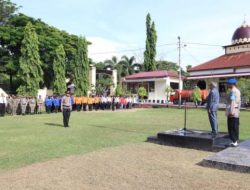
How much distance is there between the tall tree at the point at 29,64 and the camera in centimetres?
3041

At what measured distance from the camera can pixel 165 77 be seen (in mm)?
44812

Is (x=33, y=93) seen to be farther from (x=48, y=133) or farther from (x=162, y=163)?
(x=162, y=163)

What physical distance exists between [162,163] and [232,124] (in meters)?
2.53

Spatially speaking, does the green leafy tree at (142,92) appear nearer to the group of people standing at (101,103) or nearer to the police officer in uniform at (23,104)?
the group of people standing at (101,103)

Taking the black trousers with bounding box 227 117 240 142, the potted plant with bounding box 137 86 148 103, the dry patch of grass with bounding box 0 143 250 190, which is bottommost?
the dry patch of grass with bounding box 0 143 250 190

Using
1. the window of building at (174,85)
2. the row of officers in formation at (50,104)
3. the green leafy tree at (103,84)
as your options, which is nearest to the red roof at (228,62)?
the window of building at (174,85)

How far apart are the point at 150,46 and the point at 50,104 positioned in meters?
31.0

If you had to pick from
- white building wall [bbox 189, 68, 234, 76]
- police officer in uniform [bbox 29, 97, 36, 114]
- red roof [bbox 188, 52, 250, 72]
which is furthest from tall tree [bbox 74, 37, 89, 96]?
red roof [bbox 188, 52, 250, 72]

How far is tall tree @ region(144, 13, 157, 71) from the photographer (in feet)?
178

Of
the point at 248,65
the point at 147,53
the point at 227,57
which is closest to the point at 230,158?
the point at 248,65

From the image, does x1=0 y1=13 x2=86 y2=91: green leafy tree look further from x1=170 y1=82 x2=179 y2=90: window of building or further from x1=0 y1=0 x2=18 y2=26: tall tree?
x1=170 y1=82 x2=179 y2=90: window of building

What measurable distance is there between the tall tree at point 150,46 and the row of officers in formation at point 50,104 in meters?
21.4

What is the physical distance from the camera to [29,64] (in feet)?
100

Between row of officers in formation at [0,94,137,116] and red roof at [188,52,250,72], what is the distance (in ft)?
44.3
